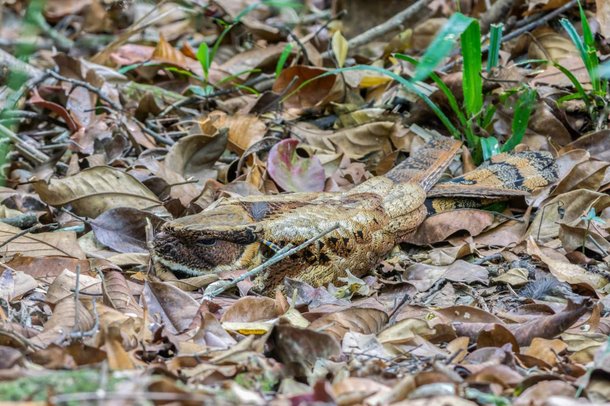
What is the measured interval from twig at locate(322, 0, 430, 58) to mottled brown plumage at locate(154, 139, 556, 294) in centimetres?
205

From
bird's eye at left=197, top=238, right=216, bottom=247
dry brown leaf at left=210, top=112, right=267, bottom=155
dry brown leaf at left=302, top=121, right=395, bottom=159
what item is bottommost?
dry brown leaf at left=302, top=121, right=395, bottom=159

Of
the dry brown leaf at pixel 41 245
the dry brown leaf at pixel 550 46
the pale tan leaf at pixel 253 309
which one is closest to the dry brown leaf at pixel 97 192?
the dry brown leaf at pixel 41 245

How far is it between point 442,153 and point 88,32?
177 inches

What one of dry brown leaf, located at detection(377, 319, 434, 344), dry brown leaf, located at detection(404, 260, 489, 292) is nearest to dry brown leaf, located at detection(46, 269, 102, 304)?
dry brown leaf, located at detection(377, 319, 434, 344)

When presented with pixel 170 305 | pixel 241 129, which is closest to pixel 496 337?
pixel 170 305

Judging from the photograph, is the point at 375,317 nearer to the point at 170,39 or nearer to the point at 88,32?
the point at 170,39

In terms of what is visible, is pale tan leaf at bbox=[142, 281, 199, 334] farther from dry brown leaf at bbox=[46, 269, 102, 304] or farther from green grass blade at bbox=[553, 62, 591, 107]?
green grass blade at bbox=[553, 62, 591, 107]

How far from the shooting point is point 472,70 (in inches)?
176

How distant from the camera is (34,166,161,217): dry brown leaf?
4199 millimetres

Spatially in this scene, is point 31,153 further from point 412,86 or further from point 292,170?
point 412,86

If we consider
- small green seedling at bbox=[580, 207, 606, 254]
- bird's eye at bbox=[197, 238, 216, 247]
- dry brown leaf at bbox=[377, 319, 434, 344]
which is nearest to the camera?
dry brown leaf at bbox=[377, 319, 434, 344]

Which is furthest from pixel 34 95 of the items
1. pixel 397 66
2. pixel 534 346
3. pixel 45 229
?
pixel 534 346

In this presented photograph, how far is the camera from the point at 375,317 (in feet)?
9.95

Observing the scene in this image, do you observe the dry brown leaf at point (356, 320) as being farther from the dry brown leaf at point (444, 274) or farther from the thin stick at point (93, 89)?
the thin stick at point (93, 89)
